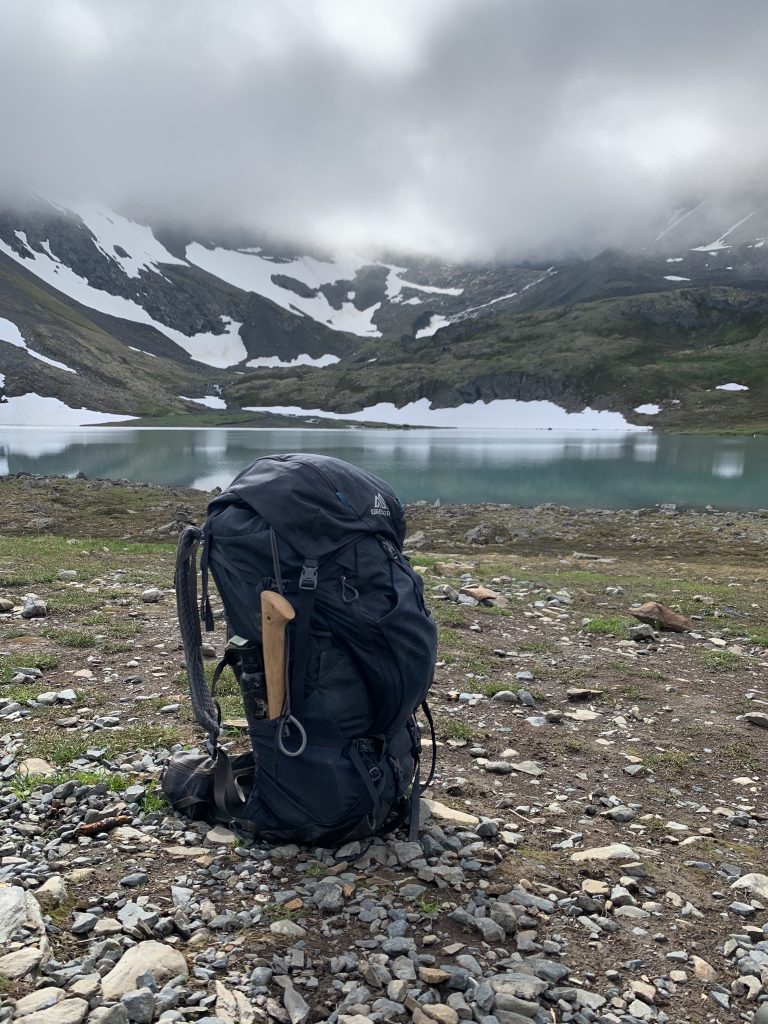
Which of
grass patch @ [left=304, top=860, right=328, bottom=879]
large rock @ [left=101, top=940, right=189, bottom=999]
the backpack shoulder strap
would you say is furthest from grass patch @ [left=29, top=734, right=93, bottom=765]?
large rock @ [left=101, top=940, right=189, bottom=999]

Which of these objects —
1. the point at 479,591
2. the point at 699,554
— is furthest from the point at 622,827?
the point at 699,554

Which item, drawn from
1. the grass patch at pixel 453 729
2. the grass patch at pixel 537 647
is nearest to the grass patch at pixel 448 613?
the grass patch at pixel 537 647

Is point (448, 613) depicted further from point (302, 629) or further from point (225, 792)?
point (302, 629)

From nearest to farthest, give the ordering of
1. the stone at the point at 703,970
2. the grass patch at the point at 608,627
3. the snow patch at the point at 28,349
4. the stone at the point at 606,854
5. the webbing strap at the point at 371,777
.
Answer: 1. the stone at the point at 703,970
2. the webbing strap at the point at 371,777
3. the stone at the point at 606,854
4. the grass patch at the point at 608,627
5. the snow patch at the point at 28,349

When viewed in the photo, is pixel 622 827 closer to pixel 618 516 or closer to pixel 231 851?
pixel 231 851

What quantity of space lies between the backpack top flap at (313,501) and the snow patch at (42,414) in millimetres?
163522

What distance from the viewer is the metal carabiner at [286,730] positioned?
168 inches

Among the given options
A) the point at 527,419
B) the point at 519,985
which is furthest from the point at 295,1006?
the point at 527,419

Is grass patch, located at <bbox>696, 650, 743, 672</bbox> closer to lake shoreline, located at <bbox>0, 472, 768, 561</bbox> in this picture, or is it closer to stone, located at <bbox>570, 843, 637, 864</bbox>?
stone, located at <bbox>570, 843, 637, 864</bbox>

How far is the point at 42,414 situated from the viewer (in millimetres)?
159875

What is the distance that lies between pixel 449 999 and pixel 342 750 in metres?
1.55

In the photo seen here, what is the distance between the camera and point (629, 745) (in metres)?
6.67

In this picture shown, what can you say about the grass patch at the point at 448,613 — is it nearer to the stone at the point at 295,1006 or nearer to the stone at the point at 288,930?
the stone at the point at 288,930

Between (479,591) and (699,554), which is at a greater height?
(479,591)
